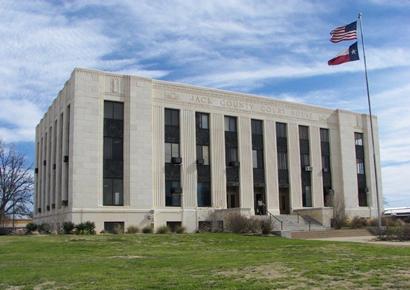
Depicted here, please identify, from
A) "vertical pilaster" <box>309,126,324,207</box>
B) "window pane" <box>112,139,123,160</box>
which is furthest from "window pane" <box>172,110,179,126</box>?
"vertical pilaster" <box>309,126,324,207</box>

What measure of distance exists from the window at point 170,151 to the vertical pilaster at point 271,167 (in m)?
9.71

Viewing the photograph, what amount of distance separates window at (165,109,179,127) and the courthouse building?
0.09m

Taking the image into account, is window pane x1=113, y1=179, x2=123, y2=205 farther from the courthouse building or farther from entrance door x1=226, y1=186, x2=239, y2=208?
entrance door x1=226, y1=186, x2=239, y2=208

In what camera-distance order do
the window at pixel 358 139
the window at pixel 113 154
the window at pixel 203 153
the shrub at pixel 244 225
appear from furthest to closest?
the window at pixel 358 139, the window at pixel 203 153, the window at pixel 113 154, the shrub at pixel 244 225

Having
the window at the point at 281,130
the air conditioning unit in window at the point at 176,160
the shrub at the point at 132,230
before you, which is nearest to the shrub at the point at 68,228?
the shrub at the point at 132,230

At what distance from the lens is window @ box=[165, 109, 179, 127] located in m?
45.5

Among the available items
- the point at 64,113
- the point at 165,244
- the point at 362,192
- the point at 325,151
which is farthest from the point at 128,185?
the point at 362,192

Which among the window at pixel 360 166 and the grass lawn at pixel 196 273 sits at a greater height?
the window at pixel 360 166

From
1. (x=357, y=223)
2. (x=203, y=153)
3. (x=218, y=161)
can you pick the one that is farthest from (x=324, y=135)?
(x=203, y=153)

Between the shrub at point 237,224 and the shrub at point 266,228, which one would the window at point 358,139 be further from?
the shrub at point 266,228

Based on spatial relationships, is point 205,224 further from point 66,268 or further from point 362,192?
point 66,268

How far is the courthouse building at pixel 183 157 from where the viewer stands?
137ft

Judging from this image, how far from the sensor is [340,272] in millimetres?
14039

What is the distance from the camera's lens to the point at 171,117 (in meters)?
45.7
